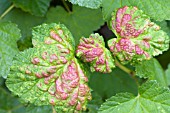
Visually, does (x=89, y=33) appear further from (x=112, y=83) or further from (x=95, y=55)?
(x=95, y=55)

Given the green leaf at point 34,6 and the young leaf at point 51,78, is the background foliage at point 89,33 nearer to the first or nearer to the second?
the green leaf at point 34,6

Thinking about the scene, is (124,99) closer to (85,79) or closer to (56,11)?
(85,79)

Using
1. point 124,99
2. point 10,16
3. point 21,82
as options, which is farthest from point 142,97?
point 10,16

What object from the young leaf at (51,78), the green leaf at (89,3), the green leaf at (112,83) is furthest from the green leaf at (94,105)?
the green leaf at (89,3)

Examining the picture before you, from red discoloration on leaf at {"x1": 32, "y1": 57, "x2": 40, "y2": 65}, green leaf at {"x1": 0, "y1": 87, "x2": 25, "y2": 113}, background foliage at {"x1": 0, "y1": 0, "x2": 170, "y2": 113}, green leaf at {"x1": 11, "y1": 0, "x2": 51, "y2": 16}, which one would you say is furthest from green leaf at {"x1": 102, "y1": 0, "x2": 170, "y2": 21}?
green leaf at {"x1": 0, "y1": 87, "x2": 25, "y2": 113}

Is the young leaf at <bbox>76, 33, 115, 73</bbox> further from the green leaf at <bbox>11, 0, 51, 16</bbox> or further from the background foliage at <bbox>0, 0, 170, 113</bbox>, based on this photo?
the green leaf at <bbox>11, 0, 51, 16</bbox>

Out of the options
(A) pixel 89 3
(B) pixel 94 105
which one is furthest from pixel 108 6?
(B) pixel 94 105
